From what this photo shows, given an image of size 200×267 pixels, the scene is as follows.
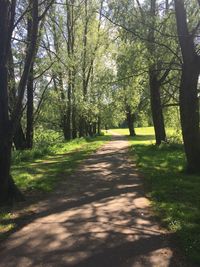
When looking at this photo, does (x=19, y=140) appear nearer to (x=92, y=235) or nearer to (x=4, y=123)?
(x=4, y=123)

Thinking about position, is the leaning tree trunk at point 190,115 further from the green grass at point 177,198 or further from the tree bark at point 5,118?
the tree bark at point 5,118

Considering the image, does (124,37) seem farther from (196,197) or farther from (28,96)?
(28,96)

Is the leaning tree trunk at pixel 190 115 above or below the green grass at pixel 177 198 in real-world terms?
above

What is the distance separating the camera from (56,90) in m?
35.7

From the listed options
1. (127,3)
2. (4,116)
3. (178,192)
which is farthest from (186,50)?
(4,116)

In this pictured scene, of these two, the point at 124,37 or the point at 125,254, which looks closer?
the point at 125,254

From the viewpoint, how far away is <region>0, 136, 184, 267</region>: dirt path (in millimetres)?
5688

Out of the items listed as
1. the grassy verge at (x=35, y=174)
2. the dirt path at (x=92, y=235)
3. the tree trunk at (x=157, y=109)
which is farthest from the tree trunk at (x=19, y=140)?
the dirt path at (x=92, y=235)

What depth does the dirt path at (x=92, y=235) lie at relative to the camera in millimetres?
5688

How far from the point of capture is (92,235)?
6852 mm

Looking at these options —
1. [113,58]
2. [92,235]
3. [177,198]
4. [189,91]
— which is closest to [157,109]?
[113,58]

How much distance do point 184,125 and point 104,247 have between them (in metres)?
7.84

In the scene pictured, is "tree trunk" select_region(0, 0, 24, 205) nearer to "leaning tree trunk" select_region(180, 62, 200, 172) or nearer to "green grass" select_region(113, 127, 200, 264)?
"green grass" select_region(113, 127, 200, 264)

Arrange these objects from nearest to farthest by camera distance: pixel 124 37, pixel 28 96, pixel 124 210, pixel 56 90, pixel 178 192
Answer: pixel 124 210 < pixel 178 192 < pixel 124 37 < pixel 28 96 < pixel 56 90
